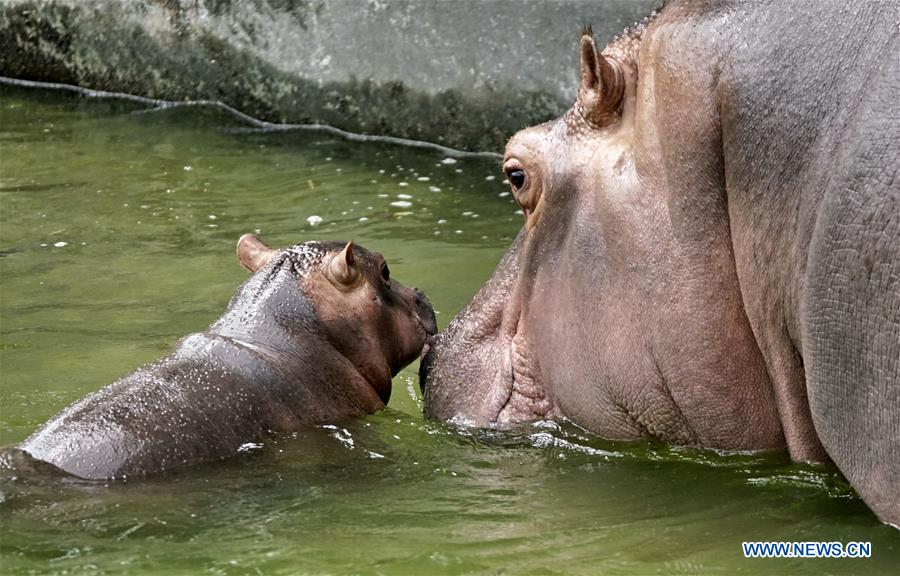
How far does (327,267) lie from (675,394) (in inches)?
70.6

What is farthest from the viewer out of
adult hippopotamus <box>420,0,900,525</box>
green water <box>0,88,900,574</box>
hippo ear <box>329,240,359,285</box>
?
hippo ear <box>329,240,359,285</box>

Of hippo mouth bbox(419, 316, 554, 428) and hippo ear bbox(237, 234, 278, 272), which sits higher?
hippo ear bbox(237, 234, 278, 272)

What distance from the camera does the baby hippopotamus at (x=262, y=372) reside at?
4.44 metres

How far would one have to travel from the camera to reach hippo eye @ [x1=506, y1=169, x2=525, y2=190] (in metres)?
4.42

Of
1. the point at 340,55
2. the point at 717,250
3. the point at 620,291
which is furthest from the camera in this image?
the point at 340,55

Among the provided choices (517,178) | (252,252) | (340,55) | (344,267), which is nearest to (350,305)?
(344,267)

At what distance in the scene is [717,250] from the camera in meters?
3.80

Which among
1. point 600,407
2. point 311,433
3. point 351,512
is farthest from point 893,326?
point 311,433

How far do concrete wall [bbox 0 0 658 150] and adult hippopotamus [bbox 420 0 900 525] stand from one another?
4291mm

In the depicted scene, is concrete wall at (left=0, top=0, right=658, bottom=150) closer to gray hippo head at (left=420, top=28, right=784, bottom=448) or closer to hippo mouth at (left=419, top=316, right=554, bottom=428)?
hippo mouth at (left=419, top=316, right=554, bottom=428)

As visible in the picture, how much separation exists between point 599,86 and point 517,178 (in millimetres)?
439

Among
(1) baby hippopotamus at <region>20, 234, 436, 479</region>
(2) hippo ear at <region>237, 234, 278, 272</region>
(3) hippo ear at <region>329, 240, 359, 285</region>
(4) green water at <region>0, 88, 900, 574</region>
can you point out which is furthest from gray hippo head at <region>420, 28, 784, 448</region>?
(2) hippo ear at <region>237, 234, 278, 272</region>

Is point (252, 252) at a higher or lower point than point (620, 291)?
lower

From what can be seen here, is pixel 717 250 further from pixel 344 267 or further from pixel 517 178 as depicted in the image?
pixel 344 267
